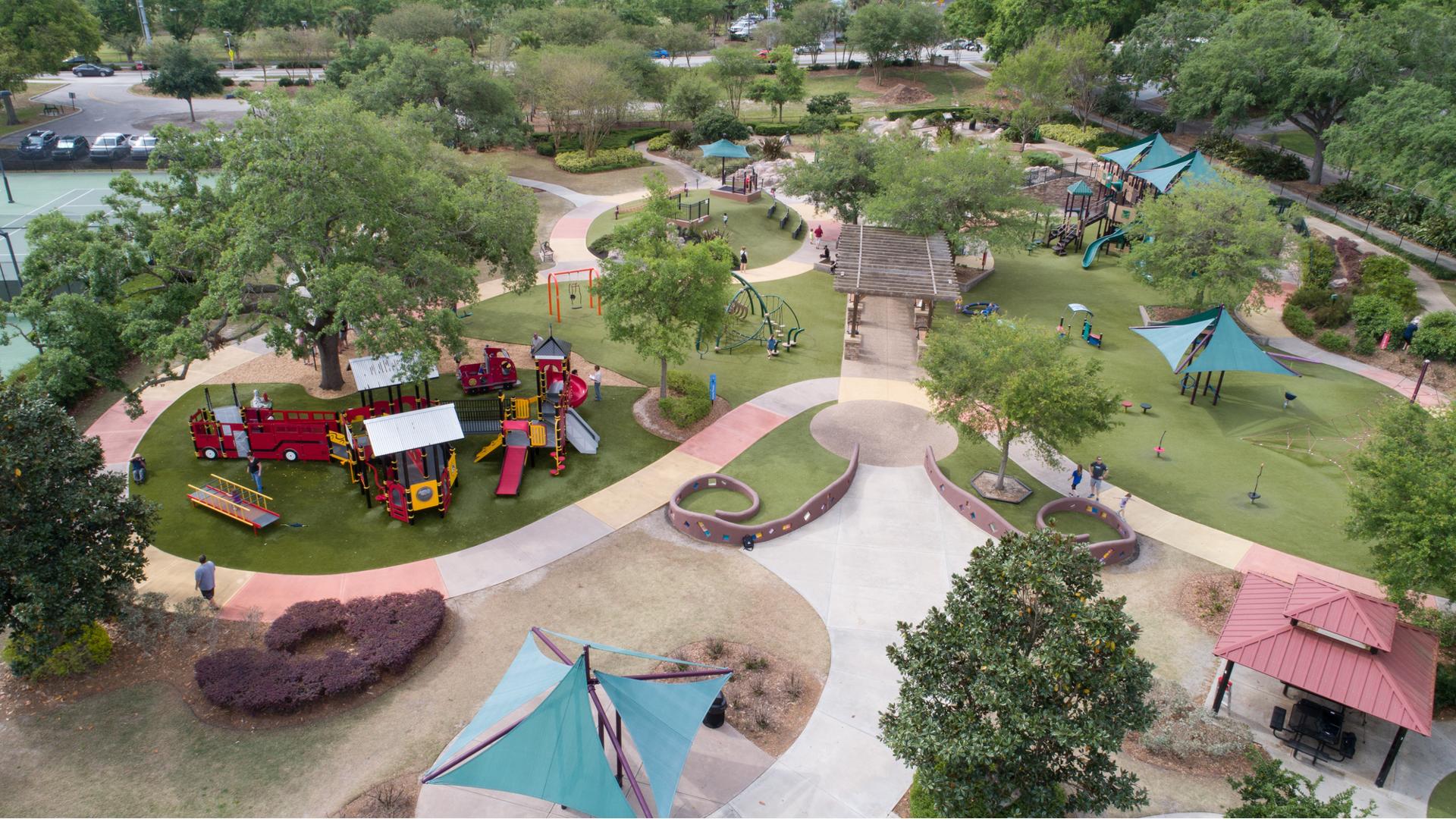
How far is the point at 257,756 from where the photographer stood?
19688 mm

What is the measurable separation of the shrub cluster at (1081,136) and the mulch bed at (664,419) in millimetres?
52227

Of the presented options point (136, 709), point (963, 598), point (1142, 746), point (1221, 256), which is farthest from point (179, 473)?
point (1221, 256)

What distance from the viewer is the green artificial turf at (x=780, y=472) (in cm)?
2938

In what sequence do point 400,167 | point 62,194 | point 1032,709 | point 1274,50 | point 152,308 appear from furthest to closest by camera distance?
1. point 1274,50
2. point 62,194
3. point 400,167
4. point 152,308
5. point 1032,709

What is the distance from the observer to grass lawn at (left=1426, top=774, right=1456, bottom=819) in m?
19.5

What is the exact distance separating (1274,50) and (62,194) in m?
75.7

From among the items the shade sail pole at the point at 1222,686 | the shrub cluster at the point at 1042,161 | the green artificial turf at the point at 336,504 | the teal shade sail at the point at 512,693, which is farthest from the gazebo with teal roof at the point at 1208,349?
the shrub cluster at the point at 1042,161

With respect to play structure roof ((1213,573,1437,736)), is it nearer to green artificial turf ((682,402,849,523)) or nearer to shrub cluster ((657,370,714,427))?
green artificial turf ((682,402,849,523))

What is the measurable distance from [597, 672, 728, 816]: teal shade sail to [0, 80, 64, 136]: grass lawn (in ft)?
242

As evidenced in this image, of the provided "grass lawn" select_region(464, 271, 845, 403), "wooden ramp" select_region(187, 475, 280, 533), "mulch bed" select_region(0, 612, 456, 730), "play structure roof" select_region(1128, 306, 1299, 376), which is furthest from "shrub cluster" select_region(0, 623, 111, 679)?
"play structure roof" select_region(1128, 306, 1299, 376)

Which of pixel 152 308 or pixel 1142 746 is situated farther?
pixel 152 308

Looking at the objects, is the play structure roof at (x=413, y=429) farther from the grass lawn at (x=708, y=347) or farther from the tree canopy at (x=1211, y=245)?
the tree canopy at (x=1211, y=245)

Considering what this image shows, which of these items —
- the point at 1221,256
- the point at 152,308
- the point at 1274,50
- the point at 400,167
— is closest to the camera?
the point at 152,308

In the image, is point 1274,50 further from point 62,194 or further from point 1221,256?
point 62,194
